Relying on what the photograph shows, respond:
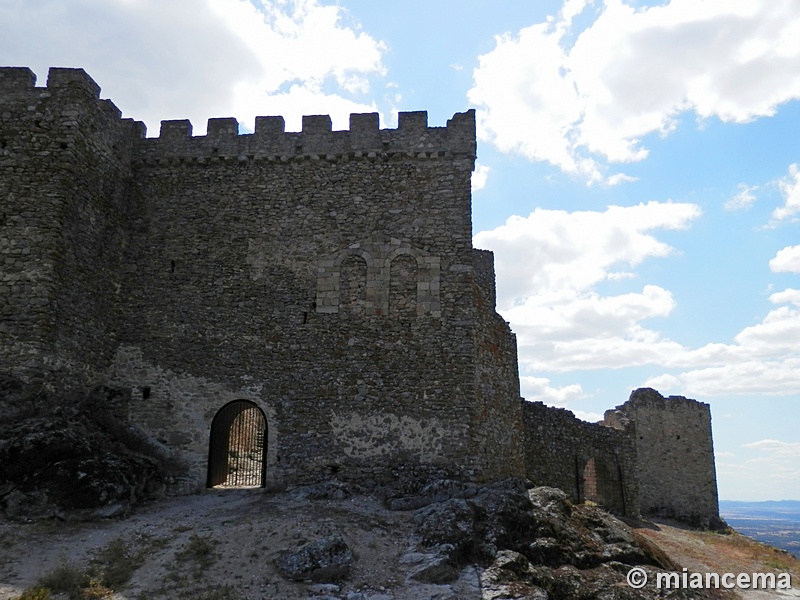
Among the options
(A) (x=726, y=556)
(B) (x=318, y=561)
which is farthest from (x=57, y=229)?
(A) (x=726, y=556)

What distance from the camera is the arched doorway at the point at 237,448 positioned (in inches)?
550

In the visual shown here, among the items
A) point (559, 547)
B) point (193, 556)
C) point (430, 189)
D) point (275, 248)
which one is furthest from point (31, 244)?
point (559, 547)

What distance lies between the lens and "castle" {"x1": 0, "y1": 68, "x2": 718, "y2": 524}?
12938 millimetres

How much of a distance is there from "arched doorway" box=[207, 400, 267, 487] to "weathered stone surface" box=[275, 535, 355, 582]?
429 cm

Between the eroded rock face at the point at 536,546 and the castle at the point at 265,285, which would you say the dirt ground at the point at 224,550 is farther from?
the castle at the point at 265,285

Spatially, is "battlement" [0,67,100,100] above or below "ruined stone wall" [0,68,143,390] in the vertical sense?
above

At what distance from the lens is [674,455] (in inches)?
1008

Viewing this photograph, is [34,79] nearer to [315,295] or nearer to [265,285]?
[265,285]

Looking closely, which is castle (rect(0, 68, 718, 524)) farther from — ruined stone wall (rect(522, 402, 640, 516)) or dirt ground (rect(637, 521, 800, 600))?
dirt ground (rect(637, 521, 800, 600))

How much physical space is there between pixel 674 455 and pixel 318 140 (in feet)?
65.5

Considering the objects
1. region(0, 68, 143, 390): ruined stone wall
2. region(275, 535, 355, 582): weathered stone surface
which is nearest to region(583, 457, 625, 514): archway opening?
region(275, 535, 355, 582): weathered stone surface

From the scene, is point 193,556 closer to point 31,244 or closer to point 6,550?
point 6,550

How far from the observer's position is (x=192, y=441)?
44.8 ft

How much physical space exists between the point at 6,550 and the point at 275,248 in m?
7.90
